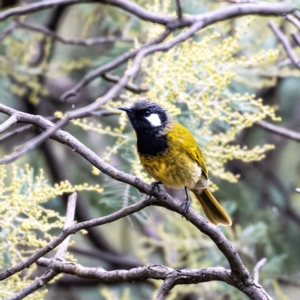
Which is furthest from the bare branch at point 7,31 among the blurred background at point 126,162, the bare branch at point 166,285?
the bare branch at point 166,285

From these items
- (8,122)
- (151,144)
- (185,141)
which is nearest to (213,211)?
(185,141)

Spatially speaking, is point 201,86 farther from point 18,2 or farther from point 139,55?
point 18,2

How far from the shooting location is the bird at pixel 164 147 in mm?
2697

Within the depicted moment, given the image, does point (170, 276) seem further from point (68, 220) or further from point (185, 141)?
point (185, 141)

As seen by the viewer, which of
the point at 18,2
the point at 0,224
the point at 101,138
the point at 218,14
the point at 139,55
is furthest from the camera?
the point at 101,138

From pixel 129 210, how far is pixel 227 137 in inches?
41.2

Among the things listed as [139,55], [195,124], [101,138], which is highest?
[101,138]

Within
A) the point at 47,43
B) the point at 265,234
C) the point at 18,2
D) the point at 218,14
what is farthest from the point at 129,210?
the point at 18,2

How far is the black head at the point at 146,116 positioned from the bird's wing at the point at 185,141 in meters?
0.07

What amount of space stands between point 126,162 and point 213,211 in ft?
3.00

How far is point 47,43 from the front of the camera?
15.0ft

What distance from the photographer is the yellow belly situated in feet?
8.82

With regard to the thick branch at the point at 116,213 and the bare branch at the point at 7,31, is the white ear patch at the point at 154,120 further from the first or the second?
the bare branch at the point at 7,31

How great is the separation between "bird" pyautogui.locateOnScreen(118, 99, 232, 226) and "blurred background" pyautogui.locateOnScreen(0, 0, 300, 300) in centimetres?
103
